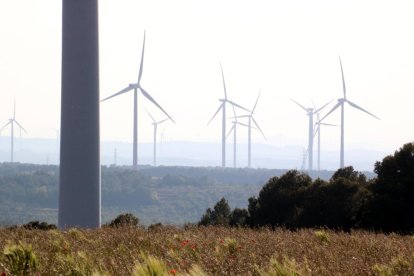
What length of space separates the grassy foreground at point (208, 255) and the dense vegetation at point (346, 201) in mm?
25097

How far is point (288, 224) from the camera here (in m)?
63.6

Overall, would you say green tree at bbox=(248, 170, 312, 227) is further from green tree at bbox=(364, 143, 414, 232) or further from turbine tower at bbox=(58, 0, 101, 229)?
turbine tower at bbox=(58, 0, 101, 229)

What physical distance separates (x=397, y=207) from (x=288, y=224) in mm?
8466

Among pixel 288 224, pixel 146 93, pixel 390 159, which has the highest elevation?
pixel 146 93

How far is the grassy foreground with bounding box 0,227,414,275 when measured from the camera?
19.6m

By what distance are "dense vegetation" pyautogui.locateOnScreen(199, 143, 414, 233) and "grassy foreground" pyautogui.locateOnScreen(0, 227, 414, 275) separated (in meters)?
25.1

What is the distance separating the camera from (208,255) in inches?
923

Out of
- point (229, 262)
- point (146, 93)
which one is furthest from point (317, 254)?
point (146, 93)

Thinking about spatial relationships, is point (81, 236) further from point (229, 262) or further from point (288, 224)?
point (288, 224)

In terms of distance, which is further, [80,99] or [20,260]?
[80,99]

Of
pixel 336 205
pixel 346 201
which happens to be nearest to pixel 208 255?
pixel 336 205

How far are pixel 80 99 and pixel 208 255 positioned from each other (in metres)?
51.8

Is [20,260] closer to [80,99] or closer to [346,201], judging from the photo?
[346,201]

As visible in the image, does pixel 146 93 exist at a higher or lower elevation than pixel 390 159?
higher
